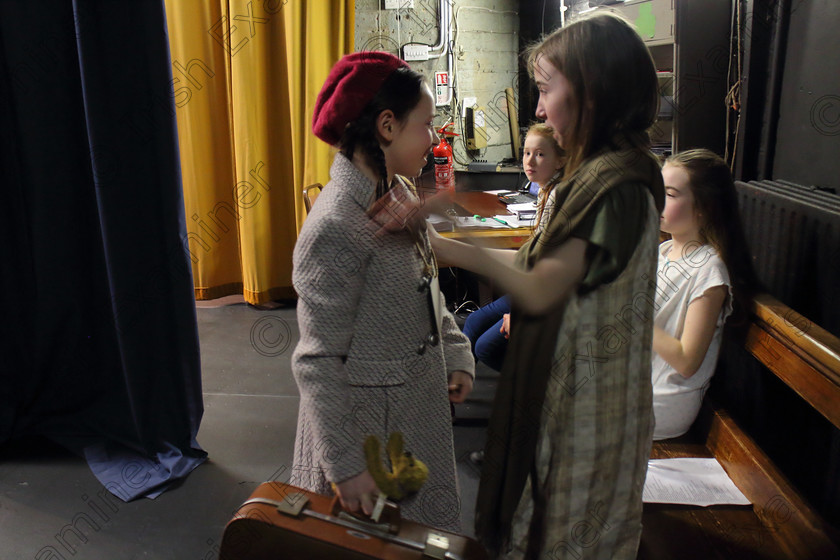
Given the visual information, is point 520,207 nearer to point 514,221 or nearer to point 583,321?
point 514,221

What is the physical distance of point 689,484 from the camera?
1479mm

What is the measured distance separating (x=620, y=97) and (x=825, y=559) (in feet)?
3.36

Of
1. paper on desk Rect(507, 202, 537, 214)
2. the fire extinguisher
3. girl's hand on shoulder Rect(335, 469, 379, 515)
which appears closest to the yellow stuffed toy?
girl's hand on shoulder Rect(335, 469, 379, 515)

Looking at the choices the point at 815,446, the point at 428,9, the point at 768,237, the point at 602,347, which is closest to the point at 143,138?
the point at 602,347

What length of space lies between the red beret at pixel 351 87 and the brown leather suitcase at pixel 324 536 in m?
0.62

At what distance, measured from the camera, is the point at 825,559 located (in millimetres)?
1226

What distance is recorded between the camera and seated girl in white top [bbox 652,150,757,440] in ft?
4.74

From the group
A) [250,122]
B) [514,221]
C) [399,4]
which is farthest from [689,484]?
[399,4]

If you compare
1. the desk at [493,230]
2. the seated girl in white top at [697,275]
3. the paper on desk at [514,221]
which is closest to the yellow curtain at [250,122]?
the desk at [493,230]

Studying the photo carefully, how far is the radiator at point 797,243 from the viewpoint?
1.34 m

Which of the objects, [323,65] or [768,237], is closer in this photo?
[768,237]

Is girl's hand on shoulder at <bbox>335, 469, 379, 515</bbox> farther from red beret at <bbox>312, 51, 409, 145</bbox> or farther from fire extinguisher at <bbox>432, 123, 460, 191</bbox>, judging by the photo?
fire extinguisher at <bbox>432, 123, 460, 191</bbox>

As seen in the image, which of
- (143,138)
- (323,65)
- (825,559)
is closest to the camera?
(825,559)

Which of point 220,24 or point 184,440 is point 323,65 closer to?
point 220,24
